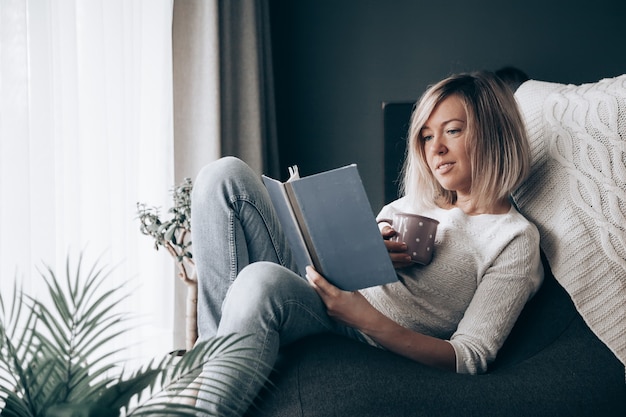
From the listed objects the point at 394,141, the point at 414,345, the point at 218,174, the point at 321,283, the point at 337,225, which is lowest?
the point at 414,345

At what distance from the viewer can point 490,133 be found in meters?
1.47

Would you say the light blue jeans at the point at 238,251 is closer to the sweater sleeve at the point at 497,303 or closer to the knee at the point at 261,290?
the knee at the point at 261,290

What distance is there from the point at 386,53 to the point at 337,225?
175cm

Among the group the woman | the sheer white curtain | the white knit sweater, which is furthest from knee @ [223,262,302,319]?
the sheer white curtain

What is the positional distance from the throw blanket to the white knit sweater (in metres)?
0.07

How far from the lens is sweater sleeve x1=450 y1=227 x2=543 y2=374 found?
1.22 m

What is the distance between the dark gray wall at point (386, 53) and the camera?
2375mm

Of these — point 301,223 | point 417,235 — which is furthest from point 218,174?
point 417,235

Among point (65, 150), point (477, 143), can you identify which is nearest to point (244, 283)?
point (477, 143)

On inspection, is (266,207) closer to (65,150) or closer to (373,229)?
(373,229)

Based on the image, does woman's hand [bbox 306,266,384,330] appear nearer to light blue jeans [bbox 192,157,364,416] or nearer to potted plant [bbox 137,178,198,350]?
light blue jeans [bbox 192,157,364,416]

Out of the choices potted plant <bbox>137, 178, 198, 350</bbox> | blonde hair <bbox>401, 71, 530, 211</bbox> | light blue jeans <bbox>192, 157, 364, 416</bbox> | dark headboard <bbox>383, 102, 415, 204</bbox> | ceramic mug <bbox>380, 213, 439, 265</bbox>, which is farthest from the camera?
dark headboard <bbox>383, 102, 415, 204</bbox>

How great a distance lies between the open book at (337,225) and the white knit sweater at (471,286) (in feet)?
0.77

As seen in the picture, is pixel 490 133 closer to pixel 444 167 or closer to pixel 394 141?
pixel 444 167
